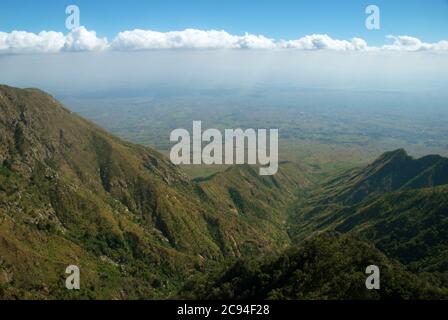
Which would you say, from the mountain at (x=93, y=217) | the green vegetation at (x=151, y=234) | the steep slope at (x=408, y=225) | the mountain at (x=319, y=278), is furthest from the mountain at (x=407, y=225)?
the mountain at (x=319, y=278)

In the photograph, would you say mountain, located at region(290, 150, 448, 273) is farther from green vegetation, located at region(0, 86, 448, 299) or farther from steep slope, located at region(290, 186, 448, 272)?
green vegetation, located at region(0, 86, 448, 299)

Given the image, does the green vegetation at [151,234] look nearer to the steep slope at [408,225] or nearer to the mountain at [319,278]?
the mountain at [319,278]

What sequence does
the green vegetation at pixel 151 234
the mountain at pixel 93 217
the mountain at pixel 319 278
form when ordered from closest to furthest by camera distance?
the mountain at pixel 319 278, the green vegetation at pixel 151 234, the mountain at pixel 93 217

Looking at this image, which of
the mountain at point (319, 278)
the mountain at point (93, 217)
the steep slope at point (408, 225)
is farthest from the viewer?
the steep slope at point (408, 225)

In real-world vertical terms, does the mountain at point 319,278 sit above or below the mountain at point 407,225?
above

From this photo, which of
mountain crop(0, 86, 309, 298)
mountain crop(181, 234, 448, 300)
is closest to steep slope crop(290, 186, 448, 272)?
mountain crop(0, 86, 309, 298)
